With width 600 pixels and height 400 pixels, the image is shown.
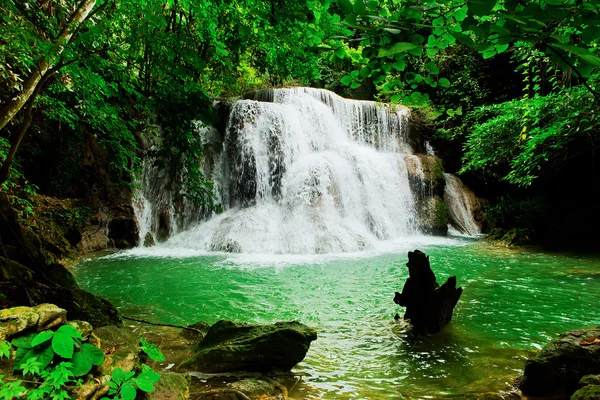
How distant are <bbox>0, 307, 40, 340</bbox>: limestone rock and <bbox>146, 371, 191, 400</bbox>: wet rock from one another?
2.55 ft

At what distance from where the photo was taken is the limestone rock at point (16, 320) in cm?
184

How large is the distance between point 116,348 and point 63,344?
577 mm

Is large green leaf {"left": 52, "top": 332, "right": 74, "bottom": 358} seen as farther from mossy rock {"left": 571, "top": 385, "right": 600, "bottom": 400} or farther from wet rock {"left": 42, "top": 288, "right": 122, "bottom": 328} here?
mossy rock {"left": 571, "top": 385, "right": 600, "bottom": 400}

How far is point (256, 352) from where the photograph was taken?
11.4ft

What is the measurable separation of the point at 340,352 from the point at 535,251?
9.90m

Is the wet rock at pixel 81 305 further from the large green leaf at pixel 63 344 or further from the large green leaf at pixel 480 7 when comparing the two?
the large green leaf at pixel 480 7

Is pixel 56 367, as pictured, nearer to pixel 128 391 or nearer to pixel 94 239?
pixel 128 391

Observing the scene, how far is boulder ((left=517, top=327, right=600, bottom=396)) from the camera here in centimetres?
298

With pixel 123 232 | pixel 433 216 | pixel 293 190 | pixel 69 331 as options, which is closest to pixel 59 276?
pixel 69 331

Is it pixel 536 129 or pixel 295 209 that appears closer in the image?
pixel 536 129

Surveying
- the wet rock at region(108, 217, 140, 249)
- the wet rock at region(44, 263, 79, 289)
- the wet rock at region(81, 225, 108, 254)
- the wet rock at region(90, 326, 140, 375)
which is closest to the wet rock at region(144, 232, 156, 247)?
the wet rock at region(108, 217, 140, 249)

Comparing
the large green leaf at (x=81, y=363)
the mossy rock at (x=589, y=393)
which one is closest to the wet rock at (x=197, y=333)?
the large green leaf at (x=81, y=363)

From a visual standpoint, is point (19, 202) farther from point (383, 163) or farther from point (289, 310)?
point (383, 163)

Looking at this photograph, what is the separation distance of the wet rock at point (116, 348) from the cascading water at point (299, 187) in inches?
337
